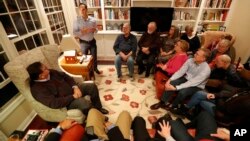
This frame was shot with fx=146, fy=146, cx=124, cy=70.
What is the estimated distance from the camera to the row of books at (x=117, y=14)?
3492 millimetres

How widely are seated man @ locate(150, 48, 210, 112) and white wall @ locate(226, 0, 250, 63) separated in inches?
57.6

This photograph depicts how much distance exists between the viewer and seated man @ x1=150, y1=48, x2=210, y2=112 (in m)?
2.01

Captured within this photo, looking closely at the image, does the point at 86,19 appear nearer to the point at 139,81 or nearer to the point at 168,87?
the point at 139,81

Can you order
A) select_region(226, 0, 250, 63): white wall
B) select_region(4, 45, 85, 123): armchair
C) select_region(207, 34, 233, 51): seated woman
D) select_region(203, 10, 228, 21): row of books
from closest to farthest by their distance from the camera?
1. select_region(4, 45, 85, 123): armchair
2. select_region(207, 34, 233, 51): seated woman
3. select_region(226, 0, 250, 63): white wall
4. select_region(203, 10, 228, 21): row of books

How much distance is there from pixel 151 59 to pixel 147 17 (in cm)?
100

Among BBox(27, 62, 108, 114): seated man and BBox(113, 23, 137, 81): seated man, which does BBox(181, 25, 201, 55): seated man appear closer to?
BBox(113, 23, 137, 81): seated man

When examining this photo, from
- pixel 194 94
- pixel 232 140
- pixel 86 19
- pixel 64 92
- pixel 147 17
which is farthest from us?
pixel 147 17

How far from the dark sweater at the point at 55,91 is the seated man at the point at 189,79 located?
1.39 m

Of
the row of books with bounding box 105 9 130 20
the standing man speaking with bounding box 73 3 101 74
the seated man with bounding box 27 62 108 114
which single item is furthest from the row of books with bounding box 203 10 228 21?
the seated man with bounding box 27 62 108 114

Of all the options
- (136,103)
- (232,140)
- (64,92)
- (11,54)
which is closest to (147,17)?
(136,103)

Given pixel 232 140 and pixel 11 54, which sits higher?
pixel 11 54

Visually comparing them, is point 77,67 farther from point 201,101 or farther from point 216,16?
point 216,16

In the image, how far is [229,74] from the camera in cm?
204

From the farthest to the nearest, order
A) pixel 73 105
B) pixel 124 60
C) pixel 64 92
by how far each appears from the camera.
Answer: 1. pixel 124 60
2. pixel 64 92
3. pixel 73 105
